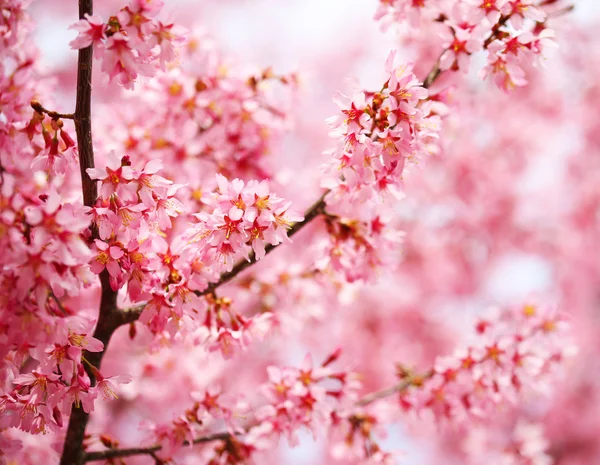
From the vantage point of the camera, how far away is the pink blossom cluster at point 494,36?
1889 mm

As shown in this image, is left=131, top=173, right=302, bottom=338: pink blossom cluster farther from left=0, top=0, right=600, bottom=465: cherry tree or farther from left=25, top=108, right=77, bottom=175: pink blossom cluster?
left=25, top=108, right=77, bottom=175: pink blossom cluster

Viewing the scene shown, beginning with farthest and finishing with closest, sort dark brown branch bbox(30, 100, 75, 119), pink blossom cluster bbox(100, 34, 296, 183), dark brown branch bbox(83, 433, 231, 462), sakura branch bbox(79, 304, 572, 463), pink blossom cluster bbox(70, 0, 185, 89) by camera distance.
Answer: pink blossom cluster bbox(100, 34, 296, 183), sakura branch bbox(79, 304, 572, 463), dark brown branch bbox(83, 433, 231, 462), dark brown branch bbox(30, 100, 75, 119), pink blossom cluster bbox(70, 0, 185, 89)

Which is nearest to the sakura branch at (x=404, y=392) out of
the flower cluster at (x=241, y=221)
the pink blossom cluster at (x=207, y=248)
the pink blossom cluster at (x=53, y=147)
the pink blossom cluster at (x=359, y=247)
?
the pink blossom cluster at (x=359, y=247)

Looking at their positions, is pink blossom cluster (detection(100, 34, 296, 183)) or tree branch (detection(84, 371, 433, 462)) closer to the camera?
tree branch (detection(84, 371, 433, 462))

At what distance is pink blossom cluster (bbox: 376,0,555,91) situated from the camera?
1889 millimetres

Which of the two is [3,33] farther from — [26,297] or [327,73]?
[327,73]

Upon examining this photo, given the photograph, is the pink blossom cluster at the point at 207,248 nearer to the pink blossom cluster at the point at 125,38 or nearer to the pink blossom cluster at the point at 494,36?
the pink blossom cluster at the point at 125,38

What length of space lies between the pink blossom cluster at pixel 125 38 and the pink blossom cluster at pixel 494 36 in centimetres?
105

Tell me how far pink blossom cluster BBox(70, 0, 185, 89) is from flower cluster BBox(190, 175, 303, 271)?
1.40ft

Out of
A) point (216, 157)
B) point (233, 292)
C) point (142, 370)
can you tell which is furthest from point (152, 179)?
point (233, 292)

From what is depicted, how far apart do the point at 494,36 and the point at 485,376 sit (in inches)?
57.6

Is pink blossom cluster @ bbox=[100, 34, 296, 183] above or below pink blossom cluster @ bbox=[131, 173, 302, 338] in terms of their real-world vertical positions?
above

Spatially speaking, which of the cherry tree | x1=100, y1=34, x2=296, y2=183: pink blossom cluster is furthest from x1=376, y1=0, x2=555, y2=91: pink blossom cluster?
x1=100, y1=34, x2=296, y2=183: pink blossom cluster

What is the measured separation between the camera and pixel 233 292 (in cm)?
486
